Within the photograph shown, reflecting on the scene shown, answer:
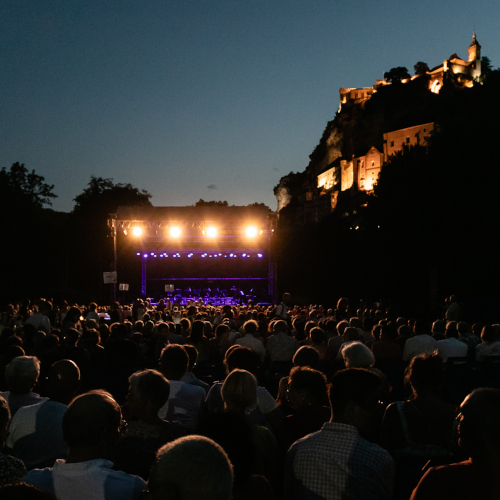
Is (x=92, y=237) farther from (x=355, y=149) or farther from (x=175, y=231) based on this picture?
(x=355, y=149)

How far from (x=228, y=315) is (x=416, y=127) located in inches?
2608

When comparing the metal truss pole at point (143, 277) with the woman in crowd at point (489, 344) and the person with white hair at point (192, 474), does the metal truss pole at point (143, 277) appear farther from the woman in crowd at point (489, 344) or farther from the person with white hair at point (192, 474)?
the person with white hair at point (192, 474)

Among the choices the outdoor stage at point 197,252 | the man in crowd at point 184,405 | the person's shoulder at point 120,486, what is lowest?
the man in crowd at point 184,405

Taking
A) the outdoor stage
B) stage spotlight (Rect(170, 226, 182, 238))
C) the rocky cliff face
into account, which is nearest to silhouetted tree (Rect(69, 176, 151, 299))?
the outdoor stage

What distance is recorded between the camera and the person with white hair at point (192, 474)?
1.33m

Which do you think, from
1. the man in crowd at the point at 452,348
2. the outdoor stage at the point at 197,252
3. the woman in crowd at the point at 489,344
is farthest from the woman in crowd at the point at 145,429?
the outdoor stage at the point at 197,252

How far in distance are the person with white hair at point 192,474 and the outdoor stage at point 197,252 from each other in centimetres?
2318

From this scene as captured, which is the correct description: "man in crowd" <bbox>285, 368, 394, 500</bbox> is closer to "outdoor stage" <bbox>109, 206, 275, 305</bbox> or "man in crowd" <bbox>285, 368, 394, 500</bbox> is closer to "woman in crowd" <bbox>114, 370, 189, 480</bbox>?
"woman in crowd" <bbox>114, 370, 189, 480</bbox>

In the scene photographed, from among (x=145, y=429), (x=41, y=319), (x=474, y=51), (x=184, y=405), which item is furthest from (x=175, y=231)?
(x=474, y=51)

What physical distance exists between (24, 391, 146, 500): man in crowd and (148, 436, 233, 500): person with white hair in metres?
0.70

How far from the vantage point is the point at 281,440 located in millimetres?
3270

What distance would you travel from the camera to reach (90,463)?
6.55 ft

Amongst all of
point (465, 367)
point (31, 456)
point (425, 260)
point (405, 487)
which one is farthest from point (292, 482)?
point (425, 260)

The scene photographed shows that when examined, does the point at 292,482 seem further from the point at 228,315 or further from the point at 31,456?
the point at 228,315
